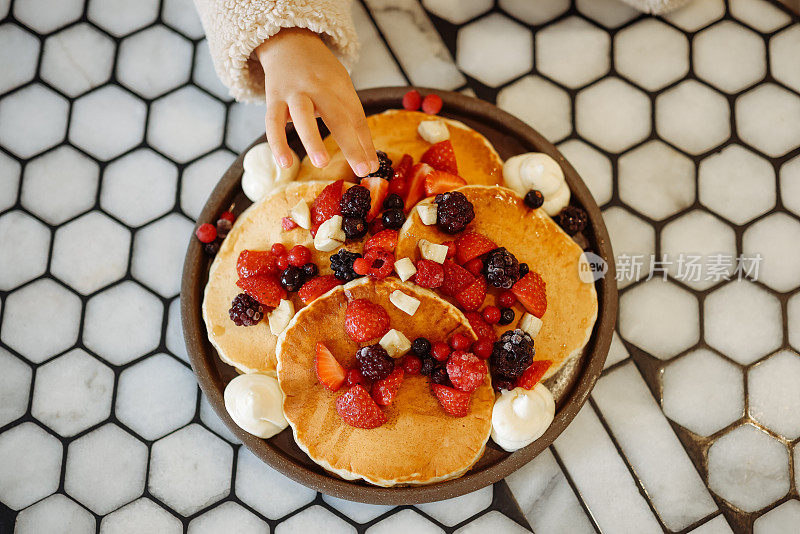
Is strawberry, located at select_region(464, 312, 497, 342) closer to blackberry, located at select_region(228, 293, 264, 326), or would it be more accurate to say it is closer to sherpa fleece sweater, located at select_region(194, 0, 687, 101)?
blackberry, located at select_region(228, 293, 264, 326)

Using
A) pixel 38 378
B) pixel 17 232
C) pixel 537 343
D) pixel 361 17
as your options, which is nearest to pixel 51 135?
pixel 17 232

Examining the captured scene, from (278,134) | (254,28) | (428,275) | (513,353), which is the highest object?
(254,28)

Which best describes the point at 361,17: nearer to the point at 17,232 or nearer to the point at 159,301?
the point at 159,301

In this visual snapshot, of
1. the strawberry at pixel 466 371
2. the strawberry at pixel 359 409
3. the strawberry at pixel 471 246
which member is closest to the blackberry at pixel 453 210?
the strawberry at pixel 471 246

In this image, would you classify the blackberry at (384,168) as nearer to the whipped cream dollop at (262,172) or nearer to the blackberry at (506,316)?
the whipped cream dollop at (262,172)

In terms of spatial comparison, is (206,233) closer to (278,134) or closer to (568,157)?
(278,134)

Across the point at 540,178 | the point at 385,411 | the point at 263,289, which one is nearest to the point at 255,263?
the point at 263,289

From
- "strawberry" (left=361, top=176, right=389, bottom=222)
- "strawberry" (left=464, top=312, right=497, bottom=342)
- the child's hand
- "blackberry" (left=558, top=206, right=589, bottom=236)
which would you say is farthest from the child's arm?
"blackberry" (left=558, top=206, right=589, bottom=236)
